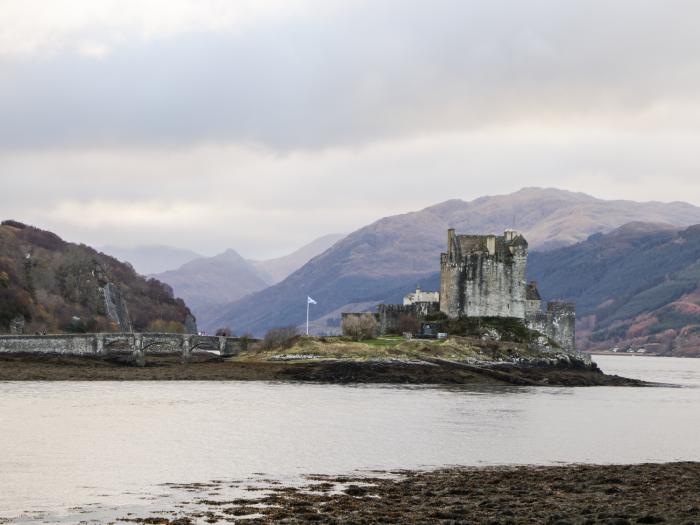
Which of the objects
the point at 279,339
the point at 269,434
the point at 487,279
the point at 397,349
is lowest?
the point at 269,434

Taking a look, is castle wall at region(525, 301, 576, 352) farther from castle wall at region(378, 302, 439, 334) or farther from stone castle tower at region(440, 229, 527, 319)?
castle wall at region(378, 302, 439, 334)

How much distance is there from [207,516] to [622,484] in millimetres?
14893

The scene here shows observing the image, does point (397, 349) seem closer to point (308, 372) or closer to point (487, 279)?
point (308, 372)

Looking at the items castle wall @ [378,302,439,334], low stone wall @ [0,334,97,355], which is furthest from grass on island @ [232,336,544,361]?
low stone wall @ [0,334,97,355]

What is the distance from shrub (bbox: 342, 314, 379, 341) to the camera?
118 m

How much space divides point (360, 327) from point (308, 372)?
53.5 feet

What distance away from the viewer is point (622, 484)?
39750 millimetres

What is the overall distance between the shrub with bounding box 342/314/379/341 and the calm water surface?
82.2 ft

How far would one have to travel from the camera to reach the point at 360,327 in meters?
118

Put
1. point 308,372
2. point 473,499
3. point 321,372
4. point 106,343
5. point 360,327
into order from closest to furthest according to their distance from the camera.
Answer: point 473,499, point 308,372, point 321,372, point 360,327, point 106,343

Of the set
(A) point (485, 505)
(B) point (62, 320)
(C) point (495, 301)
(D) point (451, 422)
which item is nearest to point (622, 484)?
(A) point (485, 505)

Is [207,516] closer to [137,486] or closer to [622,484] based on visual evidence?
[137,486]

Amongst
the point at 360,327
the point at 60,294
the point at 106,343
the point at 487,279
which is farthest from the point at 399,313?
the point at 60,294

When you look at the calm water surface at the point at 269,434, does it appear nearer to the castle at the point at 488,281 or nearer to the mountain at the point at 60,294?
the castle at the point at 488,281
